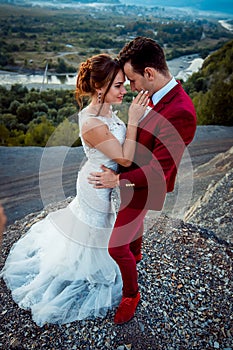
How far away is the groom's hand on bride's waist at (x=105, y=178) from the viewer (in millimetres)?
2287

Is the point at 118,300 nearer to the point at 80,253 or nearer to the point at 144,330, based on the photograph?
Result: the point at 144,330

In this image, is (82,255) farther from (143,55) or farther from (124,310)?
(143,55)

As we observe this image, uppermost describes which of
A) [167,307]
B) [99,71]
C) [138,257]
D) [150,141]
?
[99,71]

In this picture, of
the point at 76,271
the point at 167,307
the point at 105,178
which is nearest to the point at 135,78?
the point at 105,178

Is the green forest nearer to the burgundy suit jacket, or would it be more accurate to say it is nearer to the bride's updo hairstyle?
the bride's updo hairstyle

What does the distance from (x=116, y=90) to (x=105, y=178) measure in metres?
0.63

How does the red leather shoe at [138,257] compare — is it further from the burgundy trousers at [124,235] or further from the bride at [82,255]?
the burgundy trousers at [124,235]

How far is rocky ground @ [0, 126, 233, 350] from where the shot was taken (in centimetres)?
258

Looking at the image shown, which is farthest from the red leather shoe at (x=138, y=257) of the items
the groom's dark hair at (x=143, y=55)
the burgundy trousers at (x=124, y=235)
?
the groom's dark hair at (x=143, y=55)

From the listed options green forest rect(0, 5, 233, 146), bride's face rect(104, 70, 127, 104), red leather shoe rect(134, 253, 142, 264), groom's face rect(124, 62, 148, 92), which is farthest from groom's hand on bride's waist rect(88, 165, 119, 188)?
green forest rect(0, 5, 233, 146)

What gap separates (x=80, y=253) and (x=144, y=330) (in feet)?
2.78

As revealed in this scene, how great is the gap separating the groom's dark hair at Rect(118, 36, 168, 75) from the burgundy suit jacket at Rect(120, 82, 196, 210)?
21cm

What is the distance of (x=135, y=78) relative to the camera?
2.13m

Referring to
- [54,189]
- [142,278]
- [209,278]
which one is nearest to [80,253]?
[142,278]
